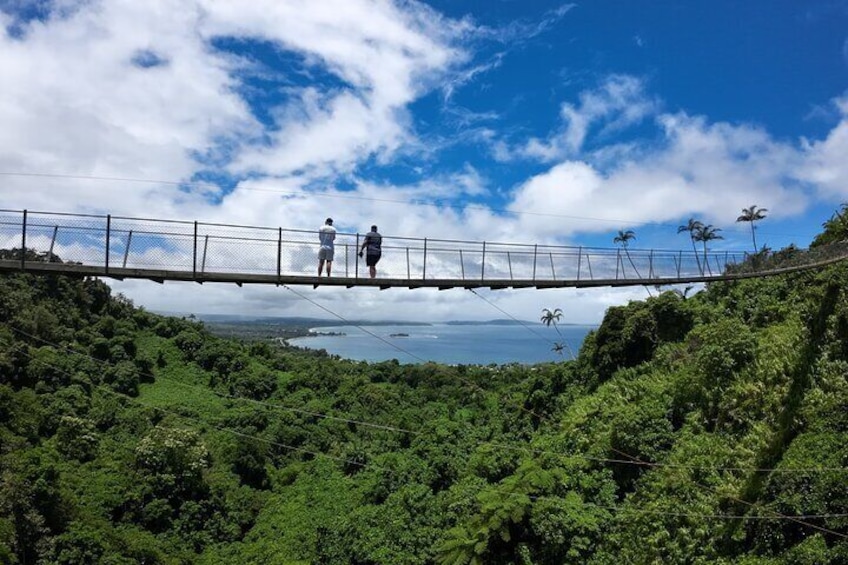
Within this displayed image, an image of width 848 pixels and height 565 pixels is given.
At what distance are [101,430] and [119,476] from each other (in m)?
7.91

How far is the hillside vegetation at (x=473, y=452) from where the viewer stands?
1573 centimetres

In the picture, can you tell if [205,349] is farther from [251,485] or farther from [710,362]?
[710,362]

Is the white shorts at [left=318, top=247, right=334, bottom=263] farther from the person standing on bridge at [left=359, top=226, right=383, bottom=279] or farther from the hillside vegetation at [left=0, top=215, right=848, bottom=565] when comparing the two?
the hillside vegetation at [left=0, top=215, right=848, bottom=565]

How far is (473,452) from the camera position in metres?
30.1

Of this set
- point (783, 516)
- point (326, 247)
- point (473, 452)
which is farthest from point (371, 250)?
point (473, 452)

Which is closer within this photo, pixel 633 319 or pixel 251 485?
pixel 633 319

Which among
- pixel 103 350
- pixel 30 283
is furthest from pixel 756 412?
pixel 30 283

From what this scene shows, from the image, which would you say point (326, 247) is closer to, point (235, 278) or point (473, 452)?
point (235, 278)

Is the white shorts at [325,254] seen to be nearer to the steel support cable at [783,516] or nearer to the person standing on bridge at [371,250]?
the person standing on bridge at [371,250]

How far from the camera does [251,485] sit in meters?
39.2

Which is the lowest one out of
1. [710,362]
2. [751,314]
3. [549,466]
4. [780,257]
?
[549,466]

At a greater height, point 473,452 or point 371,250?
point 371,250

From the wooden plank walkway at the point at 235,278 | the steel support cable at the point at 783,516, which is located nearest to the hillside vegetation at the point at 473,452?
the steel support cable at the point at 783,516

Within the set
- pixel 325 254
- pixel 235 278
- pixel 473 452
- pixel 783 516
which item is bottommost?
pixel 473 452
